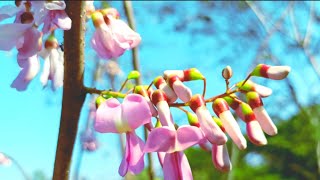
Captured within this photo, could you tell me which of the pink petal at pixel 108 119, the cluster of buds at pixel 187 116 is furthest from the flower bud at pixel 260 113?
the pink petal at pixel 108 119

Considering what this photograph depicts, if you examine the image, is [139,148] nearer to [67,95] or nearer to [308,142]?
[67,95]

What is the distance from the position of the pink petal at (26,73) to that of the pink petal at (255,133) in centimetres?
38

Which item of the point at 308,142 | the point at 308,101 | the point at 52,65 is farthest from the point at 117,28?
the point at 308,142

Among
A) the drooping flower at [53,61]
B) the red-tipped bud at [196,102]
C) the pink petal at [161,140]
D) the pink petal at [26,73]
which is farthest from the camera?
the drooping flower at [53,61]

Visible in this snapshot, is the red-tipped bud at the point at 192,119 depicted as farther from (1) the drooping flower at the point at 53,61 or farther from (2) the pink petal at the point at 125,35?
(1) the drooping flower at the point at 53,61

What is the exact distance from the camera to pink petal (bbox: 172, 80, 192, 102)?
0.82 metres

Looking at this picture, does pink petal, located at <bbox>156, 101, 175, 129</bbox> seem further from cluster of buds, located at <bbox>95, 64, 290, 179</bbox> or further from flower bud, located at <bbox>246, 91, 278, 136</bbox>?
flower bud, located at <bbox>246, 91, 278, 136</bbox>

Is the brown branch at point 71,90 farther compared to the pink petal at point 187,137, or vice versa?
the brown branch at point 71,90

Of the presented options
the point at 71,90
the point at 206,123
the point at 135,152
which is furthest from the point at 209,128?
the point at 71,90

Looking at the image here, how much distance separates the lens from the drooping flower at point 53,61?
109cm

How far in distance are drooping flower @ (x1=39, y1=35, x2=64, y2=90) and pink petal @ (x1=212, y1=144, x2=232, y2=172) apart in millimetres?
A: 383

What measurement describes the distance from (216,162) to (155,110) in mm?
124

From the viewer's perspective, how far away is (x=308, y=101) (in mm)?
4863

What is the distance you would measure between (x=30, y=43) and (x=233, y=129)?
0.34 m
